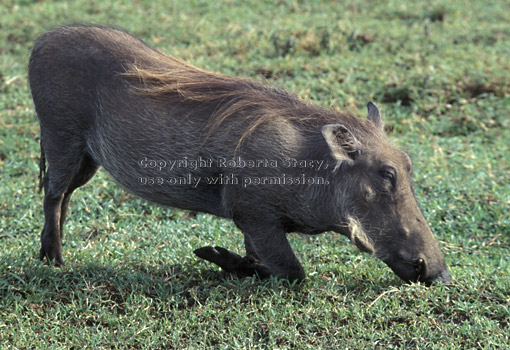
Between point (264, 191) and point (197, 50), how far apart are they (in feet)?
14.7

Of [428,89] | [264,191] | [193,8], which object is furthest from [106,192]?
[193,8]

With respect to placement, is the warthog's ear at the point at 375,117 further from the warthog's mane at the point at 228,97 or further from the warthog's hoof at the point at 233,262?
the warthog's hoof at the point at 233,262

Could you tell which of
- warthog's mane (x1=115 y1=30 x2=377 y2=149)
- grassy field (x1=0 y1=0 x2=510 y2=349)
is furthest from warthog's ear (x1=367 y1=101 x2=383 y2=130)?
grassy field (x1=0 y1=0 x2=510 y2=349)

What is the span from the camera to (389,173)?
11.4ft

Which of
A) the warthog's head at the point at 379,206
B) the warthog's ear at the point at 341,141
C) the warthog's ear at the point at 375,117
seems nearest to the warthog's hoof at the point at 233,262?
the warthog's head at the point at 379,206

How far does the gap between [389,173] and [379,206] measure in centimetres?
18

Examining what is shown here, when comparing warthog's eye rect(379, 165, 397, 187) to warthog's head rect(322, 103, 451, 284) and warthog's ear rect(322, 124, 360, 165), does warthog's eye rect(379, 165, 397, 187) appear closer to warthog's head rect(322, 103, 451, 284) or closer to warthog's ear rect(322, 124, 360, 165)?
warthog's head rect(322, 103, 451, 284)

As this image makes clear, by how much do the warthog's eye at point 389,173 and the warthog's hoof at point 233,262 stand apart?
2.85 ft

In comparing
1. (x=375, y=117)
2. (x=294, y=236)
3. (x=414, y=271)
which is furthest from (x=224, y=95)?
(x=414, y=271)

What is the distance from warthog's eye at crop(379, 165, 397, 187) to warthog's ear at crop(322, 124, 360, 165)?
0.54 feet

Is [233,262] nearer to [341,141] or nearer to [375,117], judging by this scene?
[341,141]

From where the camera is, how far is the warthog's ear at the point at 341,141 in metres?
3.41

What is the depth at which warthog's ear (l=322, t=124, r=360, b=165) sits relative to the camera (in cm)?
341

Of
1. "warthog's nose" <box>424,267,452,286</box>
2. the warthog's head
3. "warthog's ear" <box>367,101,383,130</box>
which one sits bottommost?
"warthog's nose" <box>424,267,452,286</box>
